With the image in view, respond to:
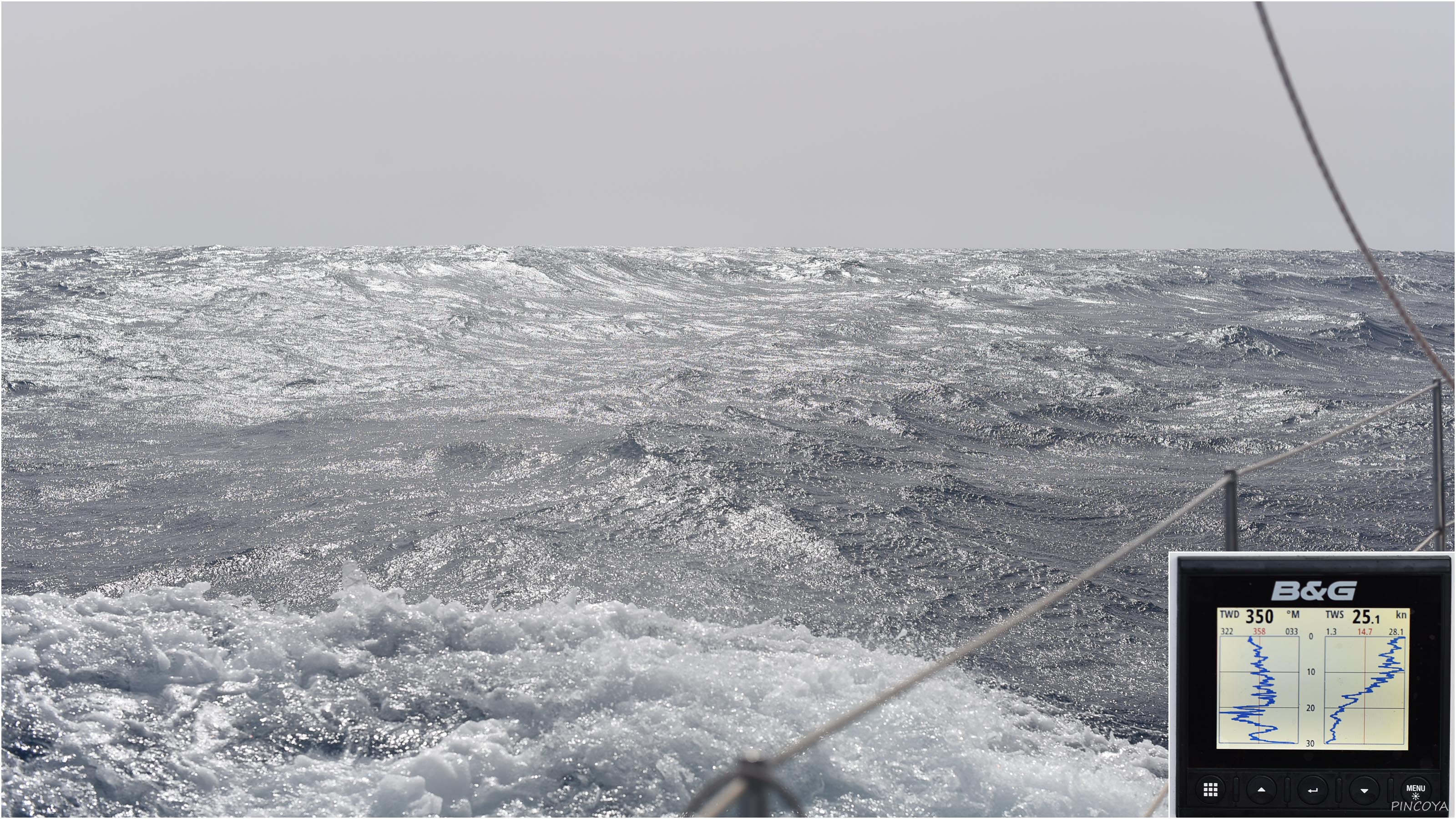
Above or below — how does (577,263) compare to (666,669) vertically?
above

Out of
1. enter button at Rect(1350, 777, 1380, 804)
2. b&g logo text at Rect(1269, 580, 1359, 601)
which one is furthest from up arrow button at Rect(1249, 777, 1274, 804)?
b&g logo text at Rect(1269, 580, 1359, 601)

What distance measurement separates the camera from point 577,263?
35.6 metres

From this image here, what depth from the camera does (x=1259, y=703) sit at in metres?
1.98

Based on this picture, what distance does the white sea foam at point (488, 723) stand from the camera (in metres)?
3.74

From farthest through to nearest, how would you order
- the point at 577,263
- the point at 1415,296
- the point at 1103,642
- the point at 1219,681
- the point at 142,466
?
1. the point at 577,263
2. the point at 1415,296
3. the point at 142,466
4. the point at 1103,642
5. the point at 1219,681

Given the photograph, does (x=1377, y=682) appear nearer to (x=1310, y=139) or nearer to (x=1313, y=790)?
(x=1313, y=790)

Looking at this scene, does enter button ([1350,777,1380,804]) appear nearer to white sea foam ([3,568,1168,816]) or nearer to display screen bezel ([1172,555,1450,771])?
display screen bezel ([1172,555,1450,771])

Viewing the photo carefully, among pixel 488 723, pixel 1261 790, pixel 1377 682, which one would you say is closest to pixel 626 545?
pixel 488 723

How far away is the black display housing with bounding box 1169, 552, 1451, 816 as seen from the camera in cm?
195

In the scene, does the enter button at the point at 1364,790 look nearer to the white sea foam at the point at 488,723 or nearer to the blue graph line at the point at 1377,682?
the blue graph line at the point at 1377,682

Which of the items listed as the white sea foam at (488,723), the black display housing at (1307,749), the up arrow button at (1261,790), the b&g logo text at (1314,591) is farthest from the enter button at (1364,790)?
the white sea foam at (488,723)

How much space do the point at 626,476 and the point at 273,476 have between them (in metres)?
3.70

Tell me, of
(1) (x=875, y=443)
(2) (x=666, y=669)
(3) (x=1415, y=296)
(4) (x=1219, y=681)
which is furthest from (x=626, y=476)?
(3) (x=1415, y=296)

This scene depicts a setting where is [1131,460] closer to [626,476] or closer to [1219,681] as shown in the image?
A: [626,476]
